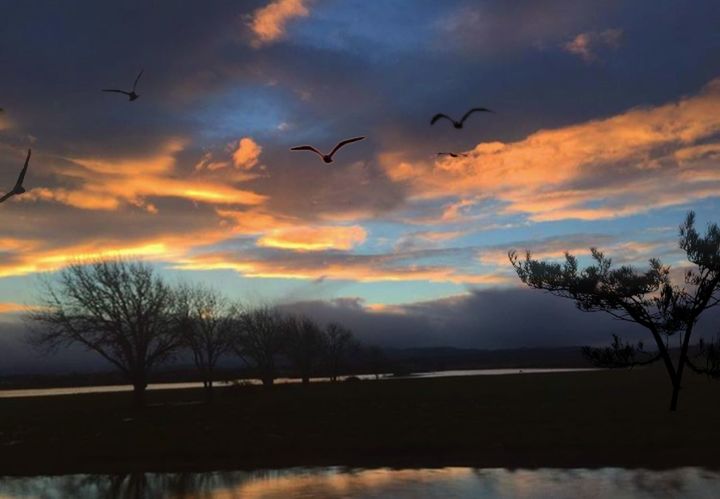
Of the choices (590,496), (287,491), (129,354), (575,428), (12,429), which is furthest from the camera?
(129,354)

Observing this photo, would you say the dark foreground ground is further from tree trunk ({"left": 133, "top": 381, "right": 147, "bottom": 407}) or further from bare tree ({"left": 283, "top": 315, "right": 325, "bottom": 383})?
bare tree ({"left": 283, "top": 315, "right": 325, "bottom": 383})

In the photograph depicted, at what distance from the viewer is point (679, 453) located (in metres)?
19.9

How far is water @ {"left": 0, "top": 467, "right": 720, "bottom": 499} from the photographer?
1509 centimetres

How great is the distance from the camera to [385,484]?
16.9 metres

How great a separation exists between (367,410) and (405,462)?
1670 centimetres

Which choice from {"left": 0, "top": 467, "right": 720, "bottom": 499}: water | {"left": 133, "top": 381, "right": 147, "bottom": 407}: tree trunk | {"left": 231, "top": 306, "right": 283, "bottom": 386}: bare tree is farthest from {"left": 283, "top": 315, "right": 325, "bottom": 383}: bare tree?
{"left": 0, "top": 467, "right": 720, "bottom": 499}: water

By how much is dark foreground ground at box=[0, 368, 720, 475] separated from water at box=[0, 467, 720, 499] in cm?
140

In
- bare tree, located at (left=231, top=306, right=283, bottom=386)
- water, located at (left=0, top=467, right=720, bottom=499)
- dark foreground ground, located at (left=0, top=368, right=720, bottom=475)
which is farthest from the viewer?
bare tree, located at (left=231, top=306, right=283, bottom=386)

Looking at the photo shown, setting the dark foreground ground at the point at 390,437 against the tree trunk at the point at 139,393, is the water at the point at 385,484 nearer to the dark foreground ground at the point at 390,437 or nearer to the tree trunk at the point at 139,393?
the dark foreground ground at the point at 390,437

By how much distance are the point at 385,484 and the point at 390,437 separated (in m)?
8.95

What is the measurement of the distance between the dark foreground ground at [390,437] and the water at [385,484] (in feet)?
4.60

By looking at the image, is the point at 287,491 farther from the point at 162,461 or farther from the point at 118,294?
the point at 118,294

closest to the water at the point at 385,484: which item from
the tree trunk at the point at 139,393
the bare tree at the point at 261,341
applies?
the tree trunk at the point at 139,393

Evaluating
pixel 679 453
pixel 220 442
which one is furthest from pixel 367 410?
pixel 679 453
